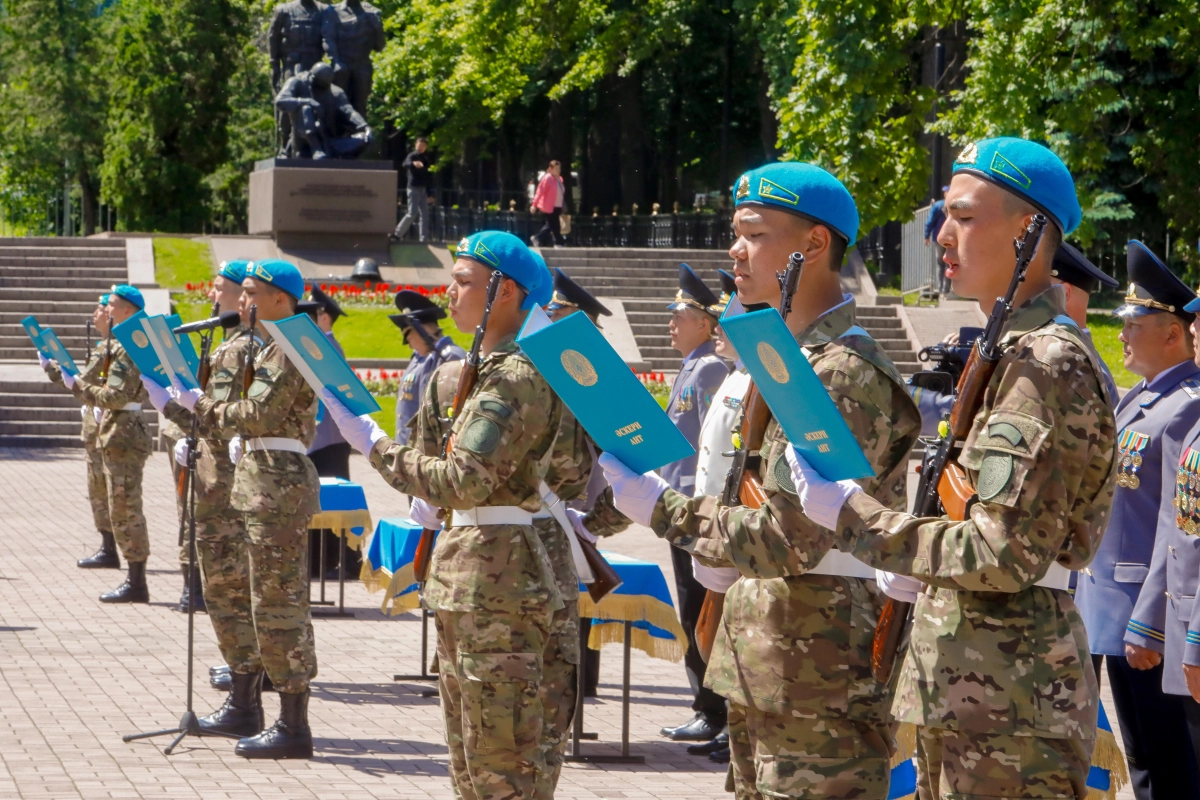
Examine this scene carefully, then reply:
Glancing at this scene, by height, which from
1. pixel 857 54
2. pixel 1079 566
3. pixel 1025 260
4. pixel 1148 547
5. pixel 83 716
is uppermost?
pixel 857 54

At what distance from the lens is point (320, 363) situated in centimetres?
546

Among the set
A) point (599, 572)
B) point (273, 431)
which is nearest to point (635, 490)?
point (599, 572)

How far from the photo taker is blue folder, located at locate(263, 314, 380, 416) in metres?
5.40

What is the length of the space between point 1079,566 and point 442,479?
83.5 inches

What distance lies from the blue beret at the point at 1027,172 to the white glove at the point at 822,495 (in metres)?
0.77

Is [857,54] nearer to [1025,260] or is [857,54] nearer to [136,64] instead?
[1025,260]

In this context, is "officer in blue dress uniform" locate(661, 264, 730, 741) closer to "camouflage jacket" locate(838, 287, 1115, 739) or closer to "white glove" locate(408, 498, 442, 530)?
"white glove" locate(408, 498, 442, 530)

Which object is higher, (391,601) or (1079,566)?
(1079,566)

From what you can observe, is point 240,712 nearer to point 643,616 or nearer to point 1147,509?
point 643,616

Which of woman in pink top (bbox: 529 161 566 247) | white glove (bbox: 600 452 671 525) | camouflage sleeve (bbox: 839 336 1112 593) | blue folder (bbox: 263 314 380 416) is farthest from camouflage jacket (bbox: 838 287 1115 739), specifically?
woman in pink top (bbox: 529 161 566 247)

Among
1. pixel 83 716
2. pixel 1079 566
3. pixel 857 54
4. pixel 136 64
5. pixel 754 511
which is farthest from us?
pixel 136 64

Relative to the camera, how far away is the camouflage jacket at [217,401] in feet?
25.4

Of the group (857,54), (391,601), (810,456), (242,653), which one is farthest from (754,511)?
(857,54)

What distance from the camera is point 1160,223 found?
2816 cm
